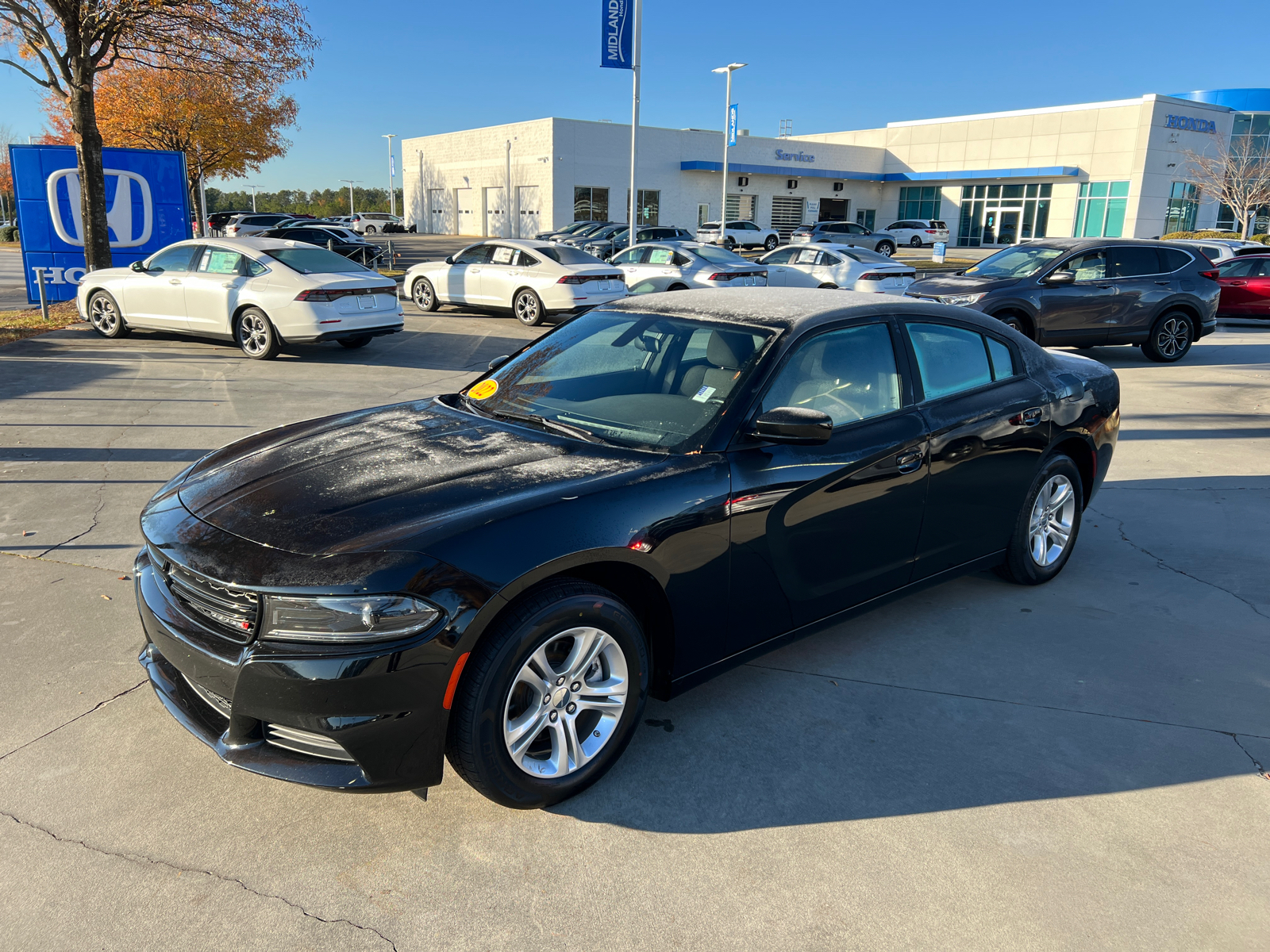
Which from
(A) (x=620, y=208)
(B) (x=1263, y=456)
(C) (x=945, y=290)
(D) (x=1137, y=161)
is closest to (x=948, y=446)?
(B) (x=1263, y=456)

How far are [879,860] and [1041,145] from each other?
61.3 m

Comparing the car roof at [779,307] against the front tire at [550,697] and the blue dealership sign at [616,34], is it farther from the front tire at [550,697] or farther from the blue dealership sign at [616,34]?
the blue dealership sign at [616,34]

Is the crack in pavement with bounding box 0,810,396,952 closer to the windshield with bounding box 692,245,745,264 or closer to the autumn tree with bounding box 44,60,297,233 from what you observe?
the windshield with bounding box 692,245,745,264

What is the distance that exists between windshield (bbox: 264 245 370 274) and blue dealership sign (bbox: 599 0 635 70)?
15.2 meters

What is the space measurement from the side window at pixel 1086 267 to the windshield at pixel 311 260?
33.0 ft

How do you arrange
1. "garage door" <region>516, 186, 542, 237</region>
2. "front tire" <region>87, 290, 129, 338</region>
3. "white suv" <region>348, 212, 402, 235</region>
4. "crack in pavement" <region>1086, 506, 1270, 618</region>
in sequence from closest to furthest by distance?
"crack in pavement" <region>1086, 506, 1270, 618</region>
"front tire" <region>87, 290, 129, 338</region>
"garage door" <region>516, 186, 542, 237</region>
"white suv" <region>348, 212, 402, 235</region>

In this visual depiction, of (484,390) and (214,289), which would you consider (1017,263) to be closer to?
(214,289)

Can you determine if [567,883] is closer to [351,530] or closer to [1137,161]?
[351,530]

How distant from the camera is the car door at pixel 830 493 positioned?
3500 mm

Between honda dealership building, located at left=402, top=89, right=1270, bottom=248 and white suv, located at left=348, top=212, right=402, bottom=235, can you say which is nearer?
honda dealership building, located at left=402, top=89, right=1270, bottom=248

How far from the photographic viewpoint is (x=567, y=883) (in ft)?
9.04

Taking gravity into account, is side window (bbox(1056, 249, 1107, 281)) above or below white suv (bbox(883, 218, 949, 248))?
below

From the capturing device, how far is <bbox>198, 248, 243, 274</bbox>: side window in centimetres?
1235

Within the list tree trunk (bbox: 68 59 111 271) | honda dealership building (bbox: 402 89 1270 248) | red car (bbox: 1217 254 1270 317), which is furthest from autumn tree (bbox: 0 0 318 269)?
honda dealership building (bbox: 402 89 1270 248)
